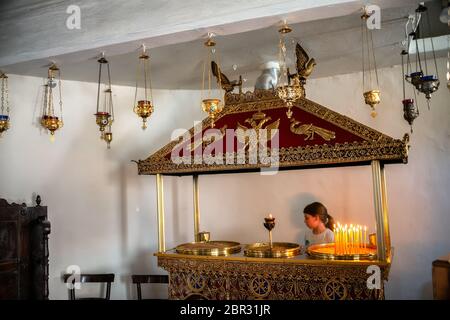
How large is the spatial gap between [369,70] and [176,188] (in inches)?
128

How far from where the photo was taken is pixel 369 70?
5766 millimetres

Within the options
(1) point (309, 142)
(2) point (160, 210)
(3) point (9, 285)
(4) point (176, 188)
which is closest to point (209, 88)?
Result: (2) point (160, 210)

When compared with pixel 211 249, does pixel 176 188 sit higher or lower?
higher

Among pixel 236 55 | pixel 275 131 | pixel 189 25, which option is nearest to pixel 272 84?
pixel 236 55

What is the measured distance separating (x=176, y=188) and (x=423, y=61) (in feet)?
12.6

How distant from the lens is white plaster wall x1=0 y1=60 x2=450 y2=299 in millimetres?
5254

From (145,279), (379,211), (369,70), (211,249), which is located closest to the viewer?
(379,211)

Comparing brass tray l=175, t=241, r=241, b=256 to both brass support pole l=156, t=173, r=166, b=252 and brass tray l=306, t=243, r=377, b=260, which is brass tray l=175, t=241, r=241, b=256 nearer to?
brass support pole l=156, t=173, r=166, b=252

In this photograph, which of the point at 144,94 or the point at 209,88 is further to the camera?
Answer: the point at 144,94

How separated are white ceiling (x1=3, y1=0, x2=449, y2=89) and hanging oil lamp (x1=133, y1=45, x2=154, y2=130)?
0.26 feet

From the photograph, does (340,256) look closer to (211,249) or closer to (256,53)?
(211,249)

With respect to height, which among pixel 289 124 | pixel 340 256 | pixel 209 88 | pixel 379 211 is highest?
pixel 209 88

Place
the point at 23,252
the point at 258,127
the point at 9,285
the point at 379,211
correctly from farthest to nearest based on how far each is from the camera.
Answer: the point at 23,252 → the point at 9,285 → the point at 258,127 → the point at 379,211

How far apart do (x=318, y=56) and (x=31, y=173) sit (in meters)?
3.75
